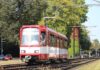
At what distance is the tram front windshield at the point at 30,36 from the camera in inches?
1486

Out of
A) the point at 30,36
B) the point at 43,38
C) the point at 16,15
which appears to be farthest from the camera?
the point at 16,15

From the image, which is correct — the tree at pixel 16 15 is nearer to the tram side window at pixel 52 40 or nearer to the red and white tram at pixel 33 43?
the tram side window at pixel 52 40

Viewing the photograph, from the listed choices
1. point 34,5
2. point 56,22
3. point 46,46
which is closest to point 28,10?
point 34,5

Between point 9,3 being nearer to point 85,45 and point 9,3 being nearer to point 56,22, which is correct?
point 56,22

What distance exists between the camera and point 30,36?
124 feet

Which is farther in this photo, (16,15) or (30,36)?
(16,15)

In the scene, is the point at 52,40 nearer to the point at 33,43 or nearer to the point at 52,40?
the point at 52,40

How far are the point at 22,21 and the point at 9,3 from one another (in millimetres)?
5362

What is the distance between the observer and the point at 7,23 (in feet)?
307

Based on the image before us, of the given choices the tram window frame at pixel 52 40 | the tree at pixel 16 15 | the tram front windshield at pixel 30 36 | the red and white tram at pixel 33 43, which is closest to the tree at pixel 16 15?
the tree at pixel 16 15

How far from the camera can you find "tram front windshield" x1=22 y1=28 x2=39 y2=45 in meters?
37.8

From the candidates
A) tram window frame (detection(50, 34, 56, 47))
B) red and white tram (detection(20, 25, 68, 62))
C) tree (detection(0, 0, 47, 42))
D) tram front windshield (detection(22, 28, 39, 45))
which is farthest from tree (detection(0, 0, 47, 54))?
tram front windshield (detection(22, 28, 39, 45))

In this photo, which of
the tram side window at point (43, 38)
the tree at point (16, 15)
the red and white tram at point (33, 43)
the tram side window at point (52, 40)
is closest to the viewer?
the red and white tram at point (33, 43)

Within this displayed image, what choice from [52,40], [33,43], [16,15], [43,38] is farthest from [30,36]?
[16,15]
